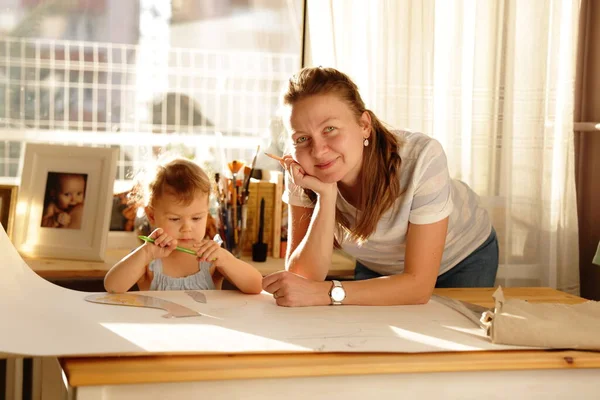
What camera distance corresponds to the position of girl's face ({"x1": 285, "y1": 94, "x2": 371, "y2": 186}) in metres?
1.55

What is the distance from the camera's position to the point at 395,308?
56.9 inches

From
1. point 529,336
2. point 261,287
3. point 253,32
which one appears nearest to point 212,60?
point 253,32

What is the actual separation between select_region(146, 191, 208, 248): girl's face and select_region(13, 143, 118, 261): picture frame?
0.62 meters

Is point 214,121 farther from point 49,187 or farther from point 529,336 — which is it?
point 529,336

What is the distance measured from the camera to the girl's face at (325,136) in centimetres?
155

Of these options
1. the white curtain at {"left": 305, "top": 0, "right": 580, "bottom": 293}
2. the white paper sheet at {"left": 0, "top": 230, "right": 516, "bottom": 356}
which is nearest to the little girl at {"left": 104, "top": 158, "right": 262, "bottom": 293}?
the white paper sheet at {"left": 0, "top": 230, "right": 516, "bottom": 356}

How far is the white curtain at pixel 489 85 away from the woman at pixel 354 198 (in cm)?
91

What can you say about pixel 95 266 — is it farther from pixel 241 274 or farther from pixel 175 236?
pixel 241 274

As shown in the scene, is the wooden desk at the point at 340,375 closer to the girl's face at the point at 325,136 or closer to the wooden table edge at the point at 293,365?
the wooden table edge at the point at 293,365

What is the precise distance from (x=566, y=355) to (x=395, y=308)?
1.19 ft

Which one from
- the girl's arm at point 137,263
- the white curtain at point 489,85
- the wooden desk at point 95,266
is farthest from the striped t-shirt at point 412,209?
the white curtain at point 489,85

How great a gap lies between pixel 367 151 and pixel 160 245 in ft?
1.57

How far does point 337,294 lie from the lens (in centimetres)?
146

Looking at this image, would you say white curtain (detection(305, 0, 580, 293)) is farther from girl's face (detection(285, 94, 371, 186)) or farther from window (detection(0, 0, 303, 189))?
girl's face (detection(285, 94, 371, 186))
